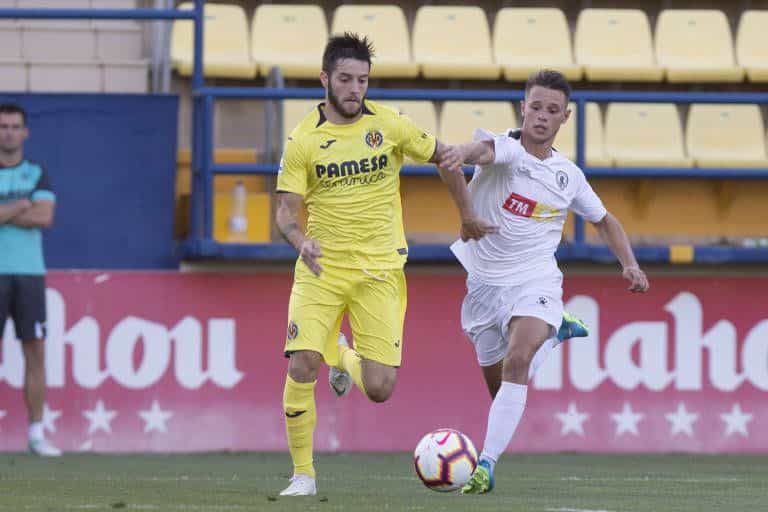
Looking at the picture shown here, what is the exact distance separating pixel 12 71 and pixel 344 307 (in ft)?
17.8

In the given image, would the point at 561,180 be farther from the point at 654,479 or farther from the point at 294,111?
the point at 294,111

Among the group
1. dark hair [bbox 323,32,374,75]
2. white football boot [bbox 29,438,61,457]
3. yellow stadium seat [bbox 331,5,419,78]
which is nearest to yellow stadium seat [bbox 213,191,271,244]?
white football boot [bbox 29,438,61,457]

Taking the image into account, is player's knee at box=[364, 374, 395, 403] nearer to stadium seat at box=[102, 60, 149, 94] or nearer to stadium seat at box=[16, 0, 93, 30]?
stadium seat at box=[102, 60, 149, 94]

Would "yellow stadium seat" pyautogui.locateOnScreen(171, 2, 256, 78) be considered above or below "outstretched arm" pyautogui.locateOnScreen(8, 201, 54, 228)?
above

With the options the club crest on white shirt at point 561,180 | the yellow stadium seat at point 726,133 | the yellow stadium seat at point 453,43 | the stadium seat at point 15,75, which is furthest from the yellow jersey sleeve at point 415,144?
the stadium seat at point 15,75

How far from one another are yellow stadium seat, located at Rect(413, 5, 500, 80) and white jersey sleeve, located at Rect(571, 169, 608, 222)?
15.4ft

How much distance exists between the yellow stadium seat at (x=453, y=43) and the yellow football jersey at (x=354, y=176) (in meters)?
5.19

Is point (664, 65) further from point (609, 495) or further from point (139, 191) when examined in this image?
point (609, 495)

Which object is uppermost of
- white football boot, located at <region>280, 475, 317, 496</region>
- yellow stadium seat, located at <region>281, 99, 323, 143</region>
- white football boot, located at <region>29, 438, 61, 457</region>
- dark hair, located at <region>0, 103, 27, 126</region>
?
dark hair, located at <region>0, 103, 27, 126</region>

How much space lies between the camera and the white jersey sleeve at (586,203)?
796cm

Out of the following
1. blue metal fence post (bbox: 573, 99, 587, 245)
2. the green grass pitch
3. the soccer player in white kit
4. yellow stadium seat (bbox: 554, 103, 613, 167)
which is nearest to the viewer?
the green grass pitch

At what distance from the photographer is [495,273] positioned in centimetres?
783

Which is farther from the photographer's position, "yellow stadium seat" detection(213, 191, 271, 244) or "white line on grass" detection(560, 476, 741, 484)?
"yellow stadium seat" detection(213, 191, 271, 244)

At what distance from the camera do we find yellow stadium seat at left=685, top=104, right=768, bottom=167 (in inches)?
483
